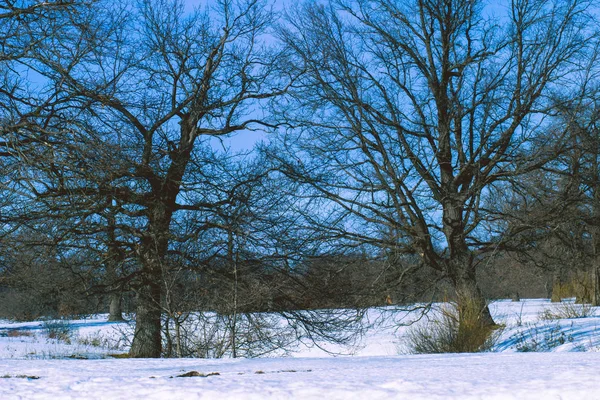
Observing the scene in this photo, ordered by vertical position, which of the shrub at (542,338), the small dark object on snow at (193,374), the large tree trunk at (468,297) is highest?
the large tree trunk at (468,297)

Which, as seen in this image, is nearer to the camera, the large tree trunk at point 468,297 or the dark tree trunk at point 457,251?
the large tree trunk at point 468,297

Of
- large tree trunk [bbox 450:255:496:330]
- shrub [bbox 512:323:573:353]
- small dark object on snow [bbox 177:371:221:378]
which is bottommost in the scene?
shrub [bbox 512:323:573:353]

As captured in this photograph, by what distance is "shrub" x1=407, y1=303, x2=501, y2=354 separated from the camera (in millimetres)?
10664

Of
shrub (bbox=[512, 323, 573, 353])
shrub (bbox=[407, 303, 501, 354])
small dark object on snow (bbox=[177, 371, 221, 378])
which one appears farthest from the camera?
shrub (bbox=[512, 323, 573, 353])

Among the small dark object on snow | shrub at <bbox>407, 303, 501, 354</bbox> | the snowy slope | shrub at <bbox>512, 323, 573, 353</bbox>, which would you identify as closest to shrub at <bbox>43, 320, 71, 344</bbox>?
shrub at <bbox>407, 303, 501, 354</bbox>

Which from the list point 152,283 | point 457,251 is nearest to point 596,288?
point 457,251

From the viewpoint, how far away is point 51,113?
9930 mm

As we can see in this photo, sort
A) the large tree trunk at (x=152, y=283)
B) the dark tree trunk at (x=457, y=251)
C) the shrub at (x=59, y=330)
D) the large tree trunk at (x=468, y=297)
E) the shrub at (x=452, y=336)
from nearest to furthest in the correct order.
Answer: the shrub at (x=452, y=336) < the large tree trunk at (x=468, y=297) < the large tree trunk at (x=152, y=283) < the dark tree trunk at (x=457, y=251) < the shrub at (x=59, y=330)

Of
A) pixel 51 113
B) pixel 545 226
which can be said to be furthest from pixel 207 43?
pixel 545 226

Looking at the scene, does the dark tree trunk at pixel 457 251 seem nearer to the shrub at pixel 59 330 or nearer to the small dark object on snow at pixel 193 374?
the small dark object on snow at pixel 193 374

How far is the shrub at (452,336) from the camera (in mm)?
10664

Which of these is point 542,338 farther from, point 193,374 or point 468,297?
point 193,374

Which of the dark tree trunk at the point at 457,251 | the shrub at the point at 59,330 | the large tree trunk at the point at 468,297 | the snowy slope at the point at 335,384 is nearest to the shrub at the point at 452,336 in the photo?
the large tree trunk at the point at 468,297

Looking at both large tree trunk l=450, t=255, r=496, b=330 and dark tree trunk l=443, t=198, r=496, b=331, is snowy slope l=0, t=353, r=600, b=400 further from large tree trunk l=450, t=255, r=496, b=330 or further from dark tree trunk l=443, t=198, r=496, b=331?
dark tree trunk l=443, t=198, r=496, b=331
